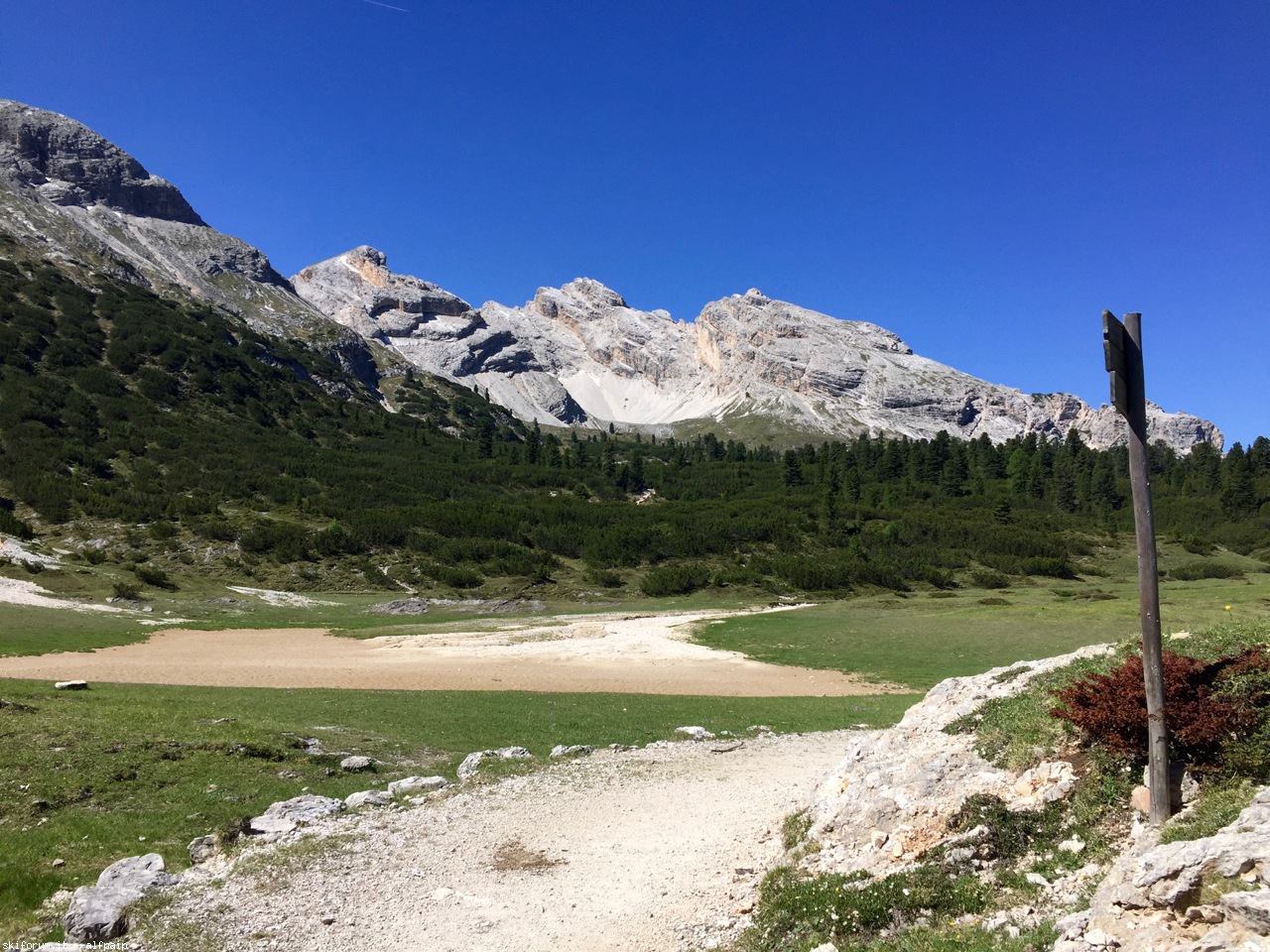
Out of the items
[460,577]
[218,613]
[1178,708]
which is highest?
[1178,708]

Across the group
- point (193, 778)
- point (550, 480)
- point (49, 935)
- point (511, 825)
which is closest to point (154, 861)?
point (49, 935)

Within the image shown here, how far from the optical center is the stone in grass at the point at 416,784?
49.1 feet

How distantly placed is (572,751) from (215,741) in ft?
26.4

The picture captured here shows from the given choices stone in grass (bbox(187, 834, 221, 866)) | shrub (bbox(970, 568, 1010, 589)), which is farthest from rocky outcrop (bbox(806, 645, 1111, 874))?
shrub (bbox(970, 568, 1010, 589))

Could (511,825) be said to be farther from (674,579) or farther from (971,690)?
(674,579)

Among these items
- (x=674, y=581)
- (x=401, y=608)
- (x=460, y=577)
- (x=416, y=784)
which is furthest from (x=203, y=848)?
(x=674, y=581)

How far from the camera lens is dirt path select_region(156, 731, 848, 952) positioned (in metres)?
9.42

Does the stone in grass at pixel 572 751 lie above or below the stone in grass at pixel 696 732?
above

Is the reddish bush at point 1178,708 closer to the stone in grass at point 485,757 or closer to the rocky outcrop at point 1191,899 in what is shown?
the rocky outcrop at point 1191,899

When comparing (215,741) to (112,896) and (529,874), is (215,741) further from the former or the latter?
(529,874)

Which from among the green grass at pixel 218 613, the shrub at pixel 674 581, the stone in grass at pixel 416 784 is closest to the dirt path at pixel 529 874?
the stone in grass at pixel 416 784

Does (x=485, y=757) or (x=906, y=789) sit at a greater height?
(x=906, y=789)

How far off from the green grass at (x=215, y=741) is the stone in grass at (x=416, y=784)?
58 centimetres

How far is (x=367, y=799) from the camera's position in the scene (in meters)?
14.2
